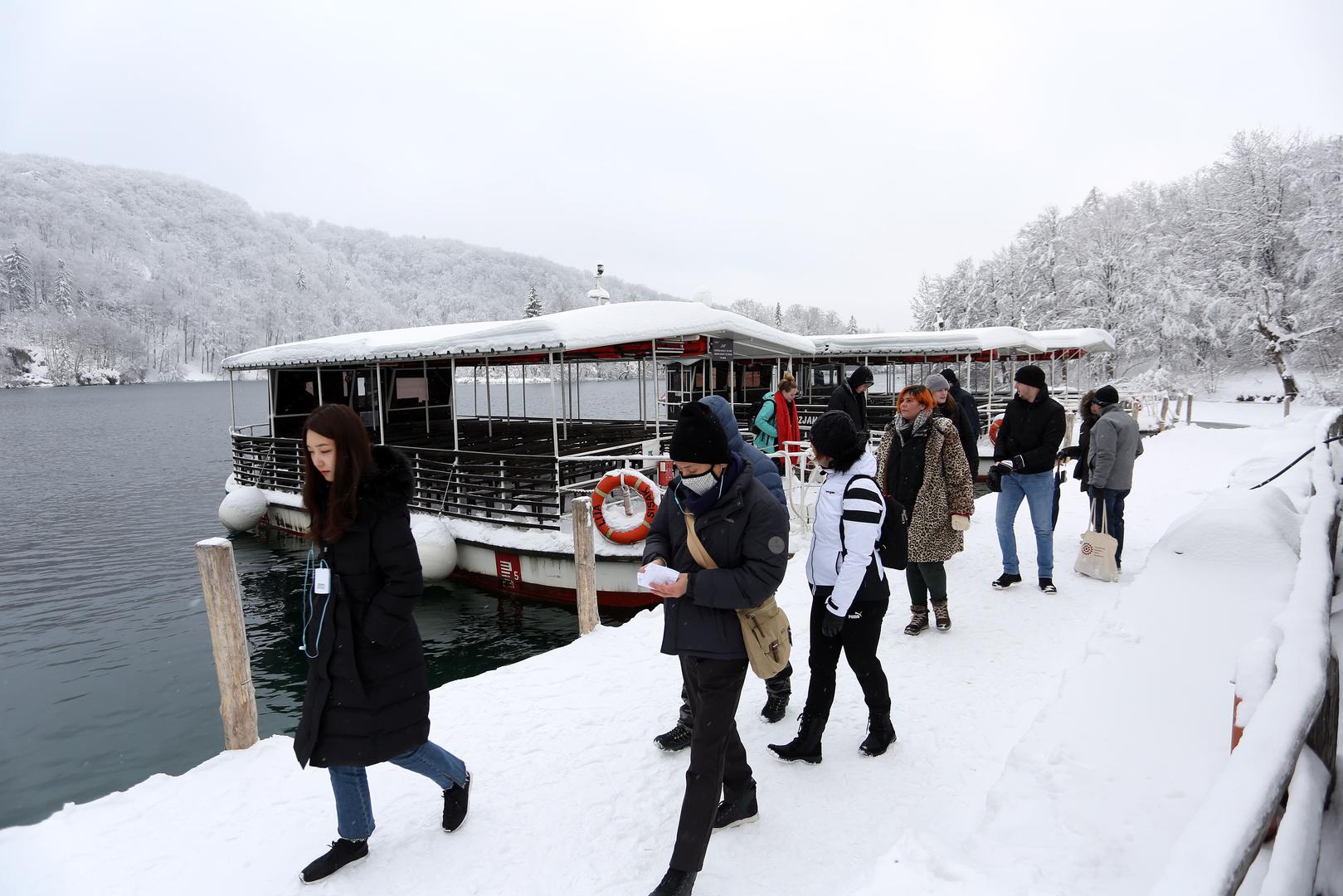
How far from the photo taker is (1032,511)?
603 cm

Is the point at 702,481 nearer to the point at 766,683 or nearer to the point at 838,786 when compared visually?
the point at 838,786

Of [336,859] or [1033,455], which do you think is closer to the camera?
[336,859]

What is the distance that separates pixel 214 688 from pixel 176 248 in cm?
22875

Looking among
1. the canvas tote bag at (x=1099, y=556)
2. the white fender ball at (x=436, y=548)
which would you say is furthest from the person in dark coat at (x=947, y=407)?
the white fender ball at (x=436, y=548)

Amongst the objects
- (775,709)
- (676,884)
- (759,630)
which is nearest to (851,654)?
(775,709)

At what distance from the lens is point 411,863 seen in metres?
3.07

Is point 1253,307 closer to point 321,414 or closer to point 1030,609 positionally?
point 1030,609

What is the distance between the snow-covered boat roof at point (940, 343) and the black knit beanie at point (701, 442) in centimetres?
1746

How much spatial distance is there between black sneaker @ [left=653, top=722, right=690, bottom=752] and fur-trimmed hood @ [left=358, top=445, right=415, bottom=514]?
6.75 ft

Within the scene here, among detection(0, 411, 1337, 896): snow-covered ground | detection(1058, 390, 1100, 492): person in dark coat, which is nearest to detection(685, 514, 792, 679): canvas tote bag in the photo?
detection(0, 411, 1337, 896): snow-covered ground

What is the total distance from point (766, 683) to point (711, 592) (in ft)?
6.28

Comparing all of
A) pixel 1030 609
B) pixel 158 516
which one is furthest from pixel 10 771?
pixel 158 516

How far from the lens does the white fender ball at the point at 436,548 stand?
35.0 feet

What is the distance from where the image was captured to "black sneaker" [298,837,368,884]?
2982mm
